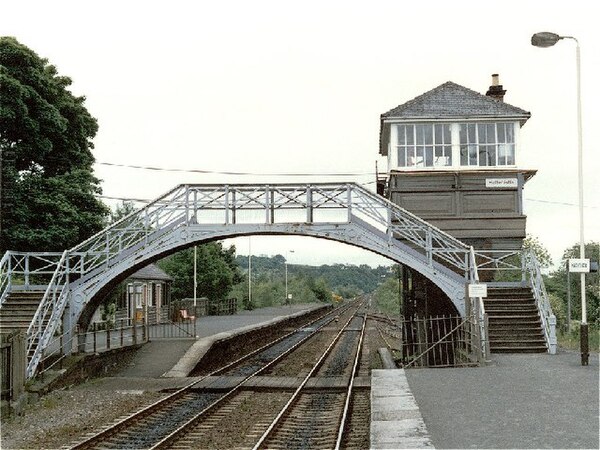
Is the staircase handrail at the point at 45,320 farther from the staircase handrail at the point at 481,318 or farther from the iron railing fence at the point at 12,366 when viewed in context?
the staircase handrail at the point at 481,318

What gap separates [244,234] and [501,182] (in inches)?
326

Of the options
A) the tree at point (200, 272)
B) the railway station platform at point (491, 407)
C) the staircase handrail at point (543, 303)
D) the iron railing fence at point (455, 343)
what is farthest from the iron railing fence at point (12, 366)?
the tree at point (200, 272)

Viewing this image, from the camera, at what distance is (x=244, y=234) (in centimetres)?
1973

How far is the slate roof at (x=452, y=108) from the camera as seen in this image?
2278 cm

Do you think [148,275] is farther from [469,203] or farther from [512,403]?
[512,403]

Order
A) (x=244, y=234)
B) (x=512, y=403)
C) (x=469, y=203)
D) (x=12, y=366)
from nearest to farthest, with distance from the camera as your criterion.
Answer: (x=512, y=403) → (x=12, y=366) → (x=244, y=234) → (x=469, y=203)

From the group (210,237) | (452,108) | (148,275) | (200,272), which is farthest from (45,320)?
(200,272)

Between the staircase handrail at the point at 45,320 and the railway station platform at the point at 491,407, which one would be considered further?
the staircase handrail at the point at 45,320

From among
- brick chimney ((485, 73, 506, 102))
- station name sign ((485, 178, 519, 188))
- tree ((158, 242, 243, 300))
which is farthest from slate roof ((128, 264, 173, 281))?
station name sign ((485, 178, 519, 188))

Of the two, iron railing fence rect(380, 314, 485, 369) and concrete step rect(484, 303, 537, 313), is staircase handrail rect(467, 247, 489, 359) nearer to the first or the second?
iron railing fence rect(380, 314, 485, 369)

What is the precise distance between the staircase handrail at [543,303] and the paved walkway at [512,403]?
1.19m

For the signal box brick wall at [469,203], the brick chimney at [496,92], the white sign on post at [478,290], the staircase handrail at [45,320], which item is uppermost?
the brick chimney at [496,92]

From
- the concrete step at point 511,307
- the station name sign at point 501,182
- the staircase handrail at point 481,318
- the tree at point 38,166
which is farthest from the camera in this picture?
the tree at point 38,166

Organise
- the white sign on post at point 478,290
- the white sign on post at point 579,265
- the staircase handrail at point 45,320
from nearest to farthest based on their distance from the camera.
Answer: the white sign on post at point 579,265 → the staircase handrail at point 45,320 → the white sign on post at point 478,290
